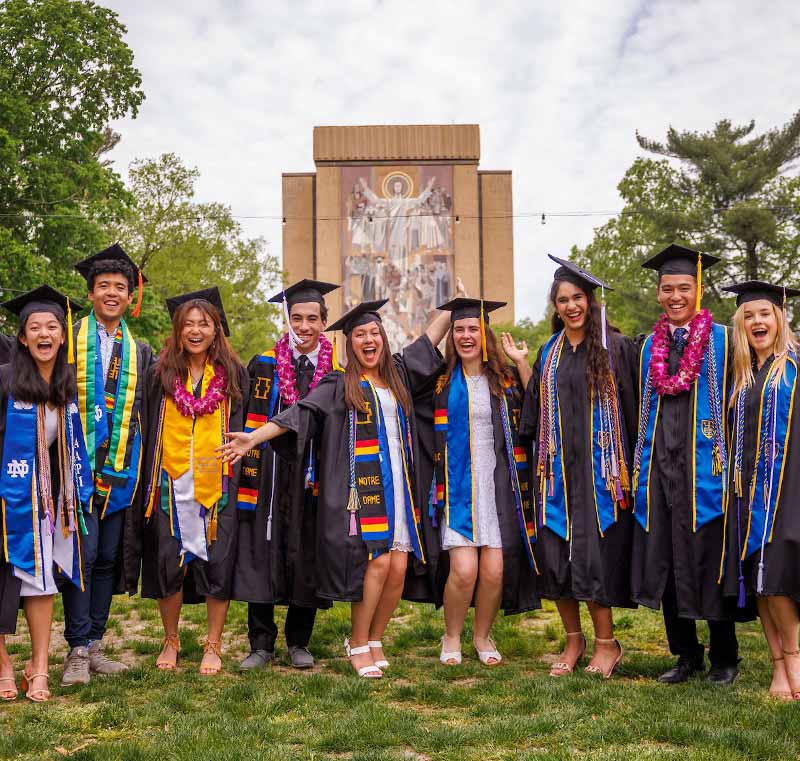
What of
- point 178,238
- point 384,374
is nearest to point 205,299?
point 384,374

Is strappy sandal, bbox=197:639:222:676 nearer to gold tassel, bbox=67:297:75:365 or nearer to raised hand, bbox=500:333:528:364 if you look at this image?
gold tassel, bbox=67:297:75:365

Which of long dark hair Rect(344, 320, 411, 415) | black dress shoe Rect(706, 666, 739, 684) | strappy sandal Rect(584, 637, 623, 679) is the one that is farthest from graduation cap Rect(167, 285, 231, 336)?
black dress shoe Rect(706, 666, 739, 684)

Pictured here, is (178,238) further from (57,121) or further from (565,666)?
(565,666)

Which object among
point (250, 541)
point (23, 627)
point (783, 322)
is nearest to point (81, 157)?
point (23, 627)

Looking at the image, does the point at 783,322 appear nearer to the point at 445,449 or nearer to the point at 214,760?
the point at 445,449

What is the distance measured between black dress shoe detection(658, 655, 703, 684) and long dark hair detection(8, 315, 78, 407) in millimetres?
3542

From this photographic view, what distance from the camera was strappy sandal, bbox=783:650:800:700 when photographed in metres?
4.42

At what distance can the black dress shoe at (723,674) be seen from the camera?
4.80 metres

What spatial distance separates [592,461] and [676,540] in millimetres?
616

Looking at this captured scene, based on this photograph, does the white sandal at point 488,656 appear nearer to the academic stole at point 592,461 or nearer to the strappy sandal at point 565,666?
the strappy sandal at point 565,666

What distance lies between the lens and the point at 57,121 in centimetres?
1598

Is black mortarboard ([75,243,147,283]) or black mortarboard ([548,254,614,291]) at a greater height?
black mortarboard ([75,243,147,283])

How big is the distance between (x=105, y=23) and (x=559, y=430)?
14.5 meters

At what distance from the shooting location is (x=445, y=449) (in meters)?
5.44
